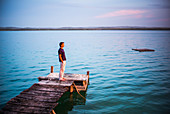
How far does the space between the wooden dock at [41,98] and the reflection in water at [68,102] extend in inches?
18.8

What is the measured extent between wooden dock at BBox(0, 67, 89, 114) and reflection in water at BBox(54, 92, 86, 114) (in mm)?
476

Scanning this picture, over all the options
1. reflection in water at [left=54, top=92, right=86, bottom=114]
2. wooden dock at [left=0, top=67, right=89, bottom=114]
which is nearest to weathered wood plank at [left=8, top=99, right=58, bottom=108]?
wooden dock at [left=0, top=67, right=89, bottom=114]

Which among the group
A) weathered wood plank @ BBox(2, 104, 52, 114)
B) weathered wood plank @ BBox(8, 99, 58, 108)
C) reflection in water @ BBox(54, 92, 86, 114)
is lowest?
reflection in water @ BBox(54, 92, 86, 114)

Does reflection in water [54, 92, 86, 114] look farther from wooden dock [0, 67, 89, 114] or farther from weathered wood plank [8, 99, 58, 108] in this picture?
weathered wood plank [8, 99, 58, 108]

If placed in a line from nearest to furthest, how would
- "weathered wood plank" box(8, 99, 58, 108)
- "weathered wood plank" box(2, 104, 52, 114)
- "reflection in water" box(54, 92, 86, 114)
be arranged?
"weathered wood plank" box(2, 104, 52, 114) < "weathered wood plank" box(8, 99, 58, 108) < "reflection in water" box(54, 92, 86, 114)

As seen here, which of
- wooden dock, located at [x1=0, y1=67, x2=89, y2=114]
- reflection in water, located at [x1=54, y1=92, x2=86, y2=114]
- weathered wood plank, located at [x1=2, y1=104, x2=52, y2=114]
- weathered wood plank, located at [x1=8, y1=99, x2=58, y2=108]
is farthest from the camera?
reflection in water, located at [x1=54, y1=92, x2=86, y2=114]

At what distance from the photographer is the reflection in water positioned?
841 centimetres

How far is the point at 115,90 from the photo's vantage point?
11094 mm

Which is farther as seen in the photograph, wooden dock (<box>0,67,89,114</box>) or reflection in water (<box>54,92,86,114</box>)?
reflection in water (<box>54,92,86,114</box>)

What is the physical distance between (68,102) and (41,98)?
8.16 ft

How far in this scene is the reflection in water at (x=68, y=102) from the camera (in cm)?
841

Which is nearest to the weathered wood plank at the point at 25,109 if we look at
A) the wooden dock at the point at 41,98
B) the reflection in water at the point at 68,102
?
the wooden dock at the point at 41,98

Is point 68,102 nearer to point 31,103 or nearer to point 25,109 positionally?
point 31,103

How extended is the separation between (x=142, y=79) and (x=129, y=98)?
463 cm
